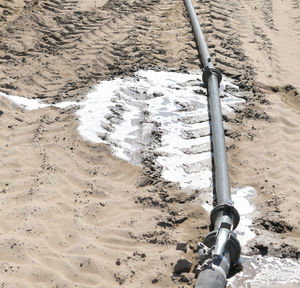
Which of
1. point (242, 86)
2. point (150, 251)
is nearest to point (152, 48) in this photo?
point (242, 86)

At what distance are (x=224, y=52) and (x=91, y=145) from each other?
10.0ft

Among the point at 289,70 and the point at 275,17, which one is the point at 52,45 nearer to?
the point at 289,70

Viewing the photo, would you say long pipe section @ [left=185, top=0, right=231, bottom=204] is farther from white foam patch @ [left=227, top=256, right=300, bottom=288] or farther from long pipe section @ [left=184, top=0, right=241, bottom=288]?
white foam patch @ [left=227, top=256, right=300, bottom=288]

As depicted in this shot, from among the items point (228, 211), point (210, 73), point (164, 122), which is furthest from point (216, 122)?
point (228, 211)

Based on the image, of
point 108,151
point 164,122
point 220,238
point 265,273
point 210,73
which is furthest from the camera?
point 210,73

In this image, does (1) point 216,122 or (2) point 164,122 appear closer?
(1) point 216,122

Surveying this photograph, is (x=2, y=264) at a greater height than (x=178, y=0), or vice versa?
(x=178, y=0)

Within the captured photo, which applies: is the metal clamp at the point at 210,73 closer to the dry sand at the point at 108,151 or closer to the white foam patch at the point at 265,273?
Answer: the dry sand at the point at 108,151

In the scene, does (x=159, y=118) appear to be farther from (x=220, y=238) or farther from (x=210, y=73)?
(x=220, y=238)

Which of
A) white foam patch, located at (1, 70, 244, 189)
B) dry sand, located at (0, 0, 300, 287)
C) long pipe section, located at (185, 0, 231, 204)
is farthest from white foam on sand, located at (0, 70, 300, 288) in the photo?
long pipe section, located at (185, 0, 231, 204)

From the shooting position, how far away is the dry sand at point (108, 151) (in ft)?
12.7

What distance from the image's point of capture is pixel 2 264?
3.69m

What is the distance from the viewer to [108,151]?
5.08 metres

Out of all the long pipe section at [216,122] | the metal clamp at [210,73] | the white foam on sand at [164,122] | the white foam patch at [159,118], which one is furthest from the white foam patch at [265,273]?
the metal clamp at [210,73]
